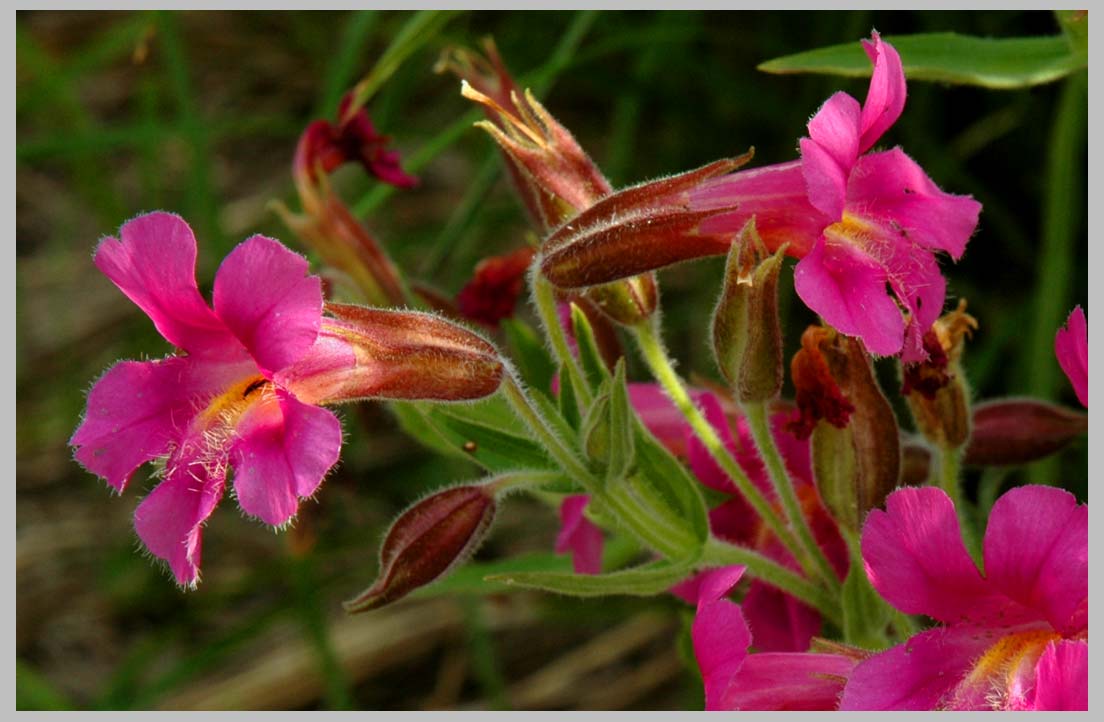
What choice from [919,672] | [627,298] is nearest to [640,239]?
[627,298]

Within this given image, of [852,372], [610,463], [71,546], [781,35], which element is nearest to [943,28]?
[781,35]

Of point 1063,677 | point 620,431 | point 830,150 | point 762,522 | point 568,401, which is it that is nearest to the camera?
point 1063,677

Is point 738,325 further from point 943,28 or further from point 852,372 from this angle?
point 943,28

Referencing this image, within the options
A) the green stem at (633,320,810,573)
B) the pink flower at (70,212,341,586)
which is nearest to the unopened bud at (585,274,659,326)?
the green stem at (633,320,810,573)

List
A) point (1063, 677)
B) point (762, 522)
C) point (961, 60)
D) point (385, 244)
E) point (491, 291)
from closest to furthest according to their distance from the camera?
point (1063, 677) → point (762, 522) → point (961, 60) → point (491, 291) → point (385, 244)

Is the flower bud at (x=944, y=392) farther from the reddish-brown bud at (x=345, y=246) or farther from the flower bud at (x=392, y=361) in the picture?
the reddish-brown bud at (x=345, y=246)

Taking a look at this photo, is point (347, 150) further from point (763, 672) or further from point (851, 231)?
point (763, 672)

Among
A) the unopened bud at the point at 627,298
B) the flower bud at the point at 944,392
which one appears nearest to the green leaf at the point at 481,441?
the unopened bud at the point at 627,298
